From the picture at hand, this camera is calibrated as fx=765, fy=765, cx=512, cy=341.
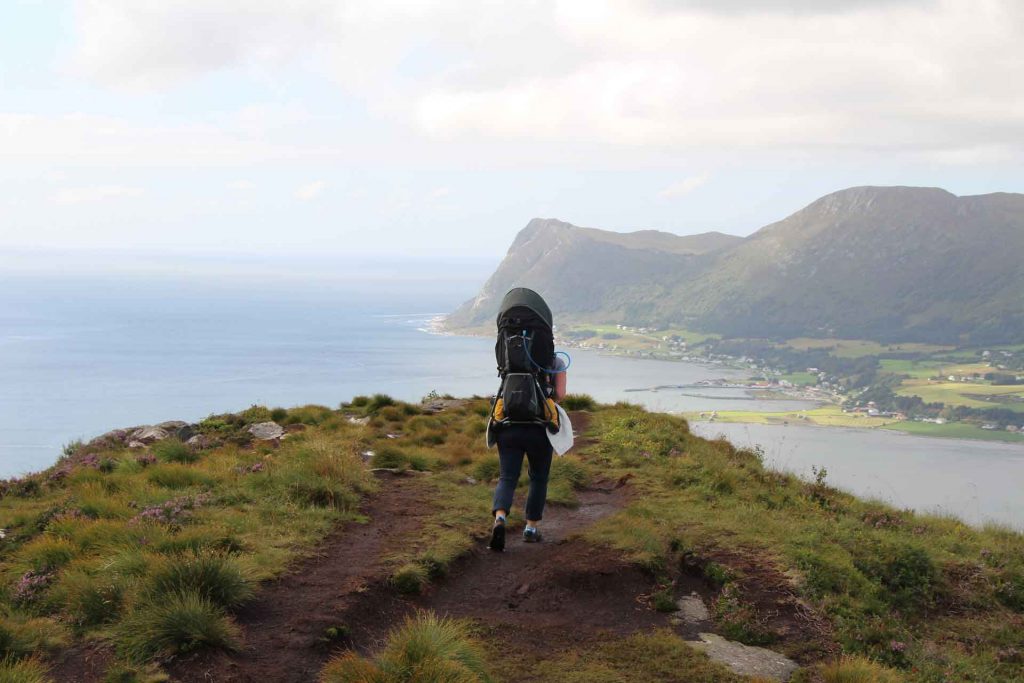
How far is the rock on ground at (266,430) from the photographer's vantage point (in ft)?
48.5

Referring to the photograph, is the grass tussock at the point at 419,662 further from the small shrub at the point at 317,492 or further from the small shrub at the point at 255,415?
the small shrub at the point at 255,415

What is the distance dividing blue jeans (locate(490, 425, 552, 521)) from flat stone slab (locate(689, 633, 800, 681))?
262cm

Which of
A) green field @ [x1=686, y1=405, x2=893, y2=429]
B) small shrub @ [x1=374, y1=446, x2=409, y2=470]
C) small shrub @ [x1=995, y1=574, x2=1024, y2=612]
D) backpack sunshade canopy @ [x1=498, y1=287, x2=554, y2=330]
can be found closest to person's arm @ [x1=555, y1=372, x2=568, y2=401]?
backpack sunshade canopy @ [x1=498, y1=287, x2=554, y2=330]

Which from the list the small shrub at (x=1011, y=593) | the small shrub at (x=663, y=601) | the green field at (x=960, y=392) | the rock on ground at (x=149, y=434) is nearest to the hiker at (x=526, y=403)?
the small shrub at (x=663, y=601)

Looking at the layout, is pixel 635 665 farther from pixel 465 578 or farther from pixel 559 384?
pixel 559 384

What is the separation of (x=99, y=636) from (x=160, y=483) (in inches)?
194

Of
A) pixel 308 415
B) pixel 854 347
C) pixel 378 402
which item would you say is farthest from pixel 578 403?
pixel 854 347

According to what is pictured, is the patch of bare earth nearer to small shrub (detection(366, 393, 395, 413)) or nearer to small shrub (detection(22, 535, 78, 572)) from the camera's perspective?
small shrub (detection(22, 535, 78, 572))

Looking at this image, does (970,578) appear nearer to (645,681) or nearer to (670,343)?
(645,681)

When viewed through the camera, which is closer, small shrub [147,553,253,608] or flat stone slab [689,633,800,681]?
flat stone slab [689,633,800,681]

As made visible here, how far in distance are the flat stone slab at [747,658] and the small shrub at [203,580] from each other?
383 cm

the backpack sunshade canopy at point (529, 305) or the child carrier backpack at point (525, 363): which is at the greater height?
the backpack sunshade canopy at point (529, 305)

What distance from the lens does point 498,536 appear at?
27.5 feet

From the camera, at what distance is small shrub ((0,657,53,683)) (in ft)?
15.7
